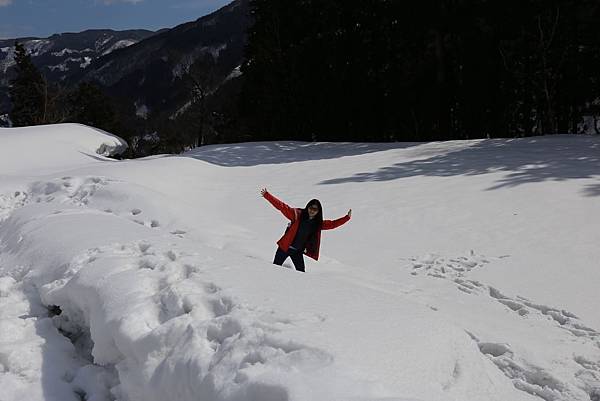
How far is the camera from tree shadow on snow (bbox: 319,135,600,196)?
31.3ft

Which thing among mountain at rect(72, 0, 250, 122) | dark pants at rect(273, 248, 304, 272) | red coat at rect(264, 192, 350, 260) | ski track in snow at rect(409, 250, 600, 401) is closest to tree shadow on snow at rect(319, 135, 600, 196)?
ski track in snow at rect(409, 250, 600, 401)

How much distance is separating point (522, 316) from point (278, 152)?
12297mm

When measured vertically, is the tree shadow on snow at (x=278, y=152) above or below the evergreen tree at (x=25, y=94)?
below

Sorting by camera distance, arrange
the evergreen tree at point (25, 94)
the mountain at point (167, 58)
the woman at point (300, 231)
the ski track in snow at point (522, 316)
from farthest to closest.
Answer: the mountain at point (167, 58) → the evergreen tree at point (25, 94) → the woman at point (300, 231) → the ski track in snow at point (522, 316)

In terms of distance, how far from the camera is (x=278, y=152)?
16234mm

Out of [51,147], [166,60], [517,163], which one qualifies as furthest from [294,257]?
[166,60]

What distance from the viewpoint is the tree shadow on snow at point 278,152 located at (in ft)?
47.8

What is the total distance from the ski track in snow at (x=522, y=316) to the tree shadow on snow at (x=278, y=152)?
8450 mm

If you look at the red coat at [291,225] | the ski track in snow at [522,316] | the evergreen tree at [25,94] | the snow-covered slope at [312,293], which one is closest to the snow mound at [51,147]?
the snow-covered slope at [312,293]

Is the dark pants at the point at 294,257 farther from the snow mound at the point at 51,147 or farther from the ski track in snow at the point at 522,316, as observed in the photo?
the snow mound at the point at 51,147

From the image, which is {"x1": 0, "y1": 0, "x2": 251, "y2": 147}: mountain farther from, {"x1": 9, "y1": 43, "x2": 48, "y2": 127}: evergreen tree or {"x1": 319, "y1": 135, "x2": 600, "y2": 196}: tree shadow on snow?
{"x1": 319, "y1": 135, "x2": 600, "y2": 196}: tree shadow on snow

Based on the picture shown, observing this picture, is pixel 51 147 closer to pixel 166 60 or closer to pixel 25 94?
pixel 25 94

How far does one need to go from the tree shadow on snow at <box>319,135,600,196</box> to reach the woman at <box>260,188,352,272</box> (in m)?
5.34

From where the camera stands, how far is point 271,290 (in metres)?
3.39
